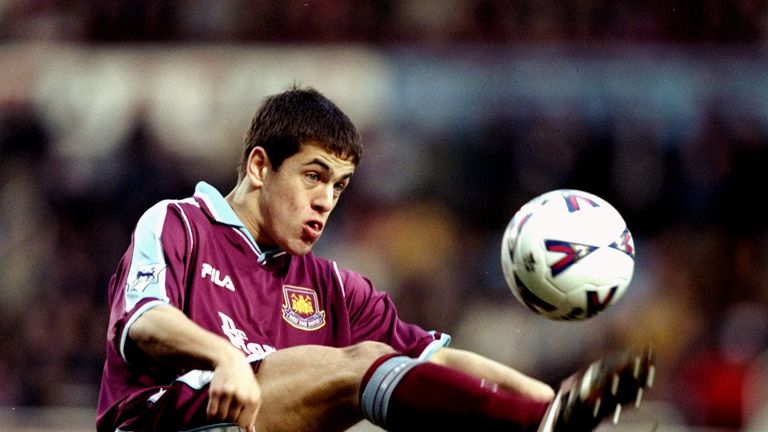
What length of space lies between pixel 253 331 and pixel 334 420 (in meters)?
0.64

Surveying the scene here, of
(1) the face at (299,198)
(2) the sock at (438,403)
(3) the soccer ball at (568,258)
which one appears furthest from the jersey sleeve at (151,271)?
(3) the soccer ball at (568,258)

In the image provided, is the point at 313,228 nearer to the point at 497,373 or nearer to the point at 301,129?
the point at 301,129

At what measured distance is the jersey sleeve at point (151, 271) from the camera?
3.71m

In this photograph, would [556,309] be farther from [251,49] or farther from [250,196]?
[251,49]

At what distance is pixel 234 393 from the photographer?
3229 millimetres

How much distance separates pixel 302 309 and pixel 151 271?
0.78 metres

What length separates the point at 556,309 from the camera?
13.6 feet

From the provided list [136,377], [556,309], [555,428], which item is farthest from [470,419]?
[136,377]

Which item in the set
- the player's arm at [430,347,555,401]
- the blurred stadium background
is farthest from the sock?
the blurred stadium background

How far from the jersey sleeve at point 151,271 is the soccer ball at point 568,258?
45.6 inches

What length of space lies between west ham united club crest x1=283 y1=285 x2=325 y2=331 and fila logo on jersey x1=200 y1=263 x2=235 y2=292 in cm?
27

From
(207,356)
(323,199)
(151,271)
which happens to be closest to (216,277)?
(151,271)

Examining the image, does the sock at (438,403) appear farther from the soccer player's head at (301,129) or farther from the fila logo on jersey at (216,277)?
the soccer player's head at (301,129)

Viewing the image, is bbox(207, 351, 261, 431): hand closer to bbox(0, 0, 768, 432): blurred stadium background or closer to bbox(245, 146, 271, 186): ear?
bbox(245, 146, 271, 186): ear
